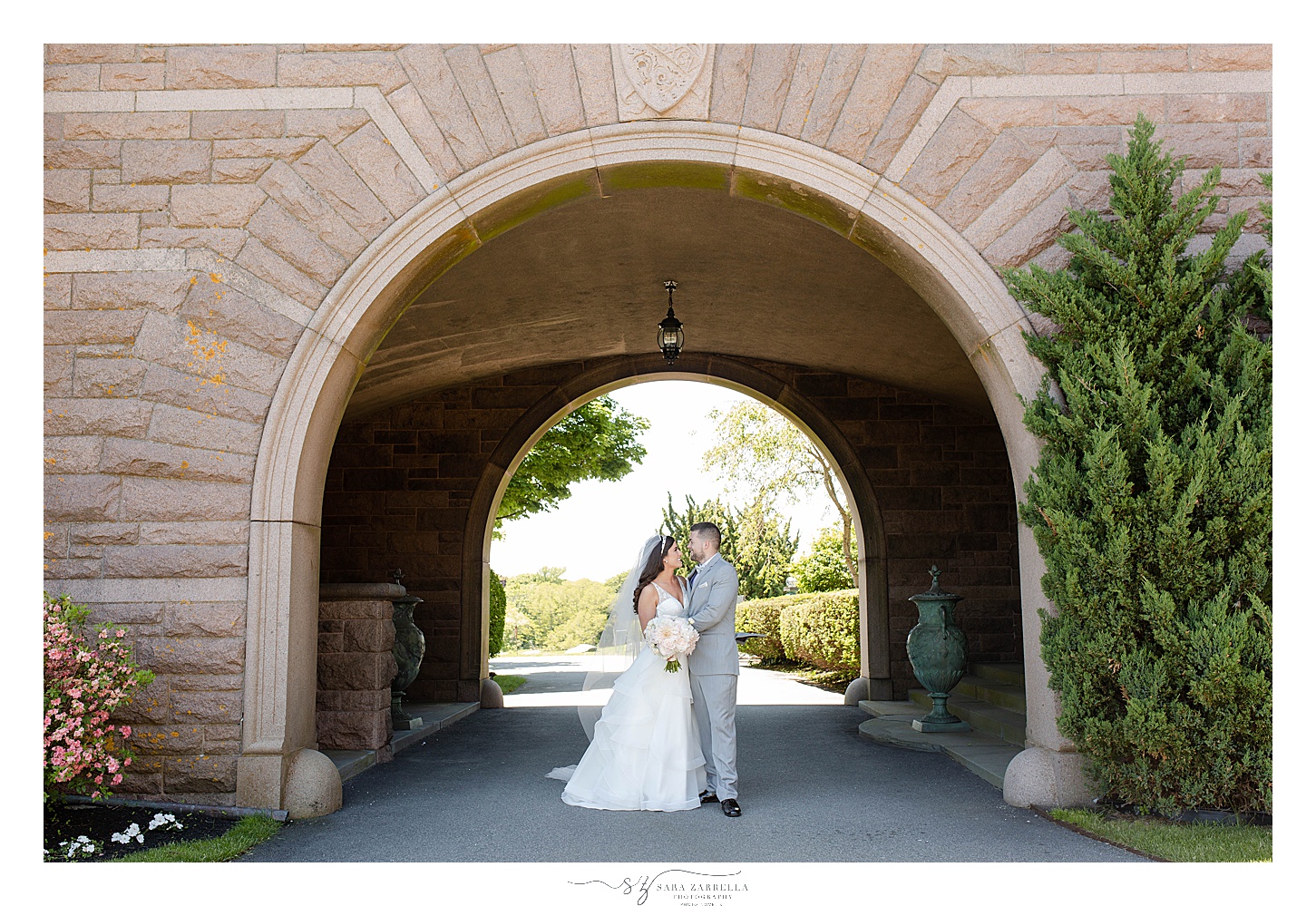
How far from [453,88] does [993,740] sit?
17.4ft

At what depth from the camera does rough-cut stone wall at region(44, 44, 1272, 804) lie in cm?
454

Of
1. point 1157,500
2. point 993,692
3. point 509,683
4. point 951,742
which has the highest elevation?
point 1157,500

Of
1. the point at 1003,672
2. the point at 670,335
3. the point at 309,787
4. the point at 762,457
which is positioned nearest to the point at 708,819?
the point at 309,787

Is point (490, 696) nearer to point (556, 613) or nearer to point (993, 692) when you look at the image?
point (993, 692)

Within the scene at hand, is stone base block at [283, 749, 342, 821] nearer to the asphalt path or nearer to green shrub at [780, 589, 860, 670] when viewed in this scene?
the asphalt path

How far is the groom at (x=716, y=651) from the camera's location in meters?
4.67

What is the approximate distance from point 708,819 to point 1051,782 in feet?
5.25

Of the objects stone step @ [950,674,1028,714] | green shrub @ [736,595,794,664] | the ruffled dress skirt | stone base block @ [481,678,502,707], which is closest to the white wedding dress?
the ruffled dress skirt

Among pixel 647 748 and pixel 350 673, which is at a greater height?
pixel 350 673

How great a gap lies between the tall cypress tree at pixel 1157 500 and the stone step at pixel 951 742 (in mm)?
951

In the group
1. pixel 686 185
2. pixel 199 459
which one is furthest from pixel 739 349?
pixel 199 459

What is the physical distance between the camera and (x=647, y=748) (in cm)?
480

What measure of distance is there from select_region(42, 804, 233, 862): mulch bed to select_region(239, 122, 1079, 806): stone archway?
0.87 ft
